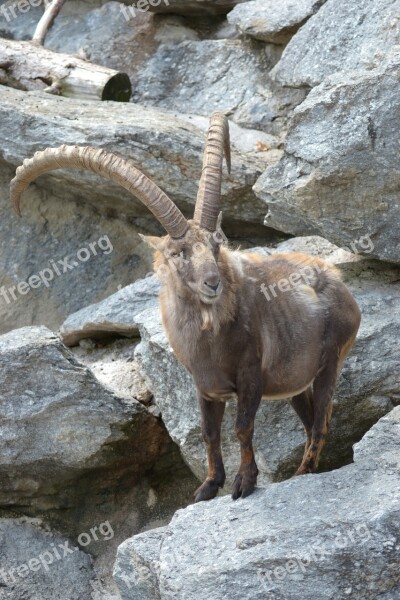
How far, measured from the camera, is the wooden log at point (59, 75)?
489 inches

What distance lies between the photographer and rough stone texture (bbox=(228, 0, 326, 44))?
1252 centimetres

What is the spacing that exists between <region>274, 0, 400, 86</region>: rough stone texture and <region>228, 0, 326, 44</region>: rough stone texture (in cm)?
66

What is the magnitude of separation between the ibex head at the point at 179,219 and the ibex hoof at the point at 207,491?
1495 millimetres

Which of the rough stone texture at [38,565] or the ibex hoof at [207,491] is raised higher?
the ibex hoof at [207,491]

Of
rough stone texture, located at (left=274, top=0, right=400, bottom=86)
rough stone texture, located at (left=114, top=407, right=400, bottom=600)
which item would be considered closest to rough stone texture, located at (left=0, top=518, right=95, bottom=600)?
rough stone texture, located at (left=114, top=407, right=400, bottom=600)

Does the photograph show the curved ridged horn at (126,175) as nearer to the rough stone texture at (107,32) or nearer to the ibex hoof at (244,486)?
the ibex hoof at (244,486)

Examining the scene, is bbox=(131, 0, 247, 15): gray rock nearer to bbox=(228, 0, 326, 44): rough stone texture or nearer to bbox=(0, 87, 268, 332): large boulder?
bbox=(228, 0, 326, 44): rough stone texture

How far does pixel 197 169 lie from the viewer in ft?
35.8

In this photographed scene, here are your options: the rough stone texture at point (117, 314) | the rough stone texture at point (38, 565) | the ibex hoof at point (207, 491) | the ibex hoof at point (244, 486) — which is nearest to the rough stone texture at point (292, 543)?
the ibex hoof at point (244, 486)

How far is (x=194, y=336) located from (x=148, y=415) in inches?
93.6

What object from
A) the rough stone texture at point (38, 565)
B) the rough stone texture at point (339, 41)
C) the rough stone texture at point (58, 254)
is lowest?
the rough stone texture at point (38, 565)

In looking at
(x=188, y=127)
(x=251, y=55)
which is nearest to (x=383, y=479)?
(x=188, y=127)

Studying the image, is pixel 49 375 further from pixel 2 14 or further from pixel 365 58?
pixel 2 14

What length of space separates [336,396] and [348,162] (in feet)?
6.15
